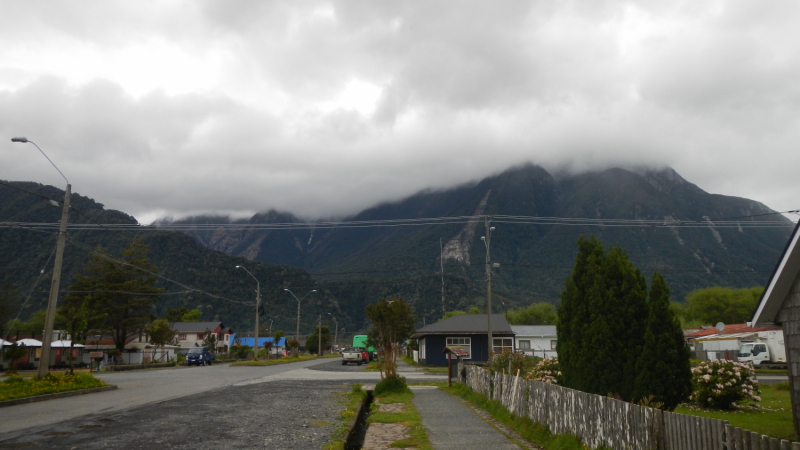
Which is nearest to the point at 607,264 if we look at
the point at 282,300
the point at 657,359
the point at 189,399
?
the point at 657,359

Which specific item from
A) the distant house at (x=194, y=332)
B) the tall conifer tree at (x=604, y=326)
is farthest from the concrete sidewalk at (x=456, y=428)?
the distant house at (x=194, y=332)

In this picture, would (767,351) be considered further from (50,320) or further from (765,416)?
(50,320)

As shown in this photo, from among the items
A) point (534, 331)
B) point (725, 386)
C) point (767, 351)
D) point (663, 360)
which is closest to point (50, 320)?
point (663, 360)

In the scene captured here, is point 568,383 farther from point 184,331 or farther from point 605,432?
point 184,331

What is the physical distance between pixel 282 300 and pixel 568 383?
134445 mm

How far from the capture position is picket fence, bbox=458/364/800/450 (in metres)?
6.20

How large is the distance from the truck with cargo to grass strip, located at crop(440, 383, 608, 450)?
31686 millimetres

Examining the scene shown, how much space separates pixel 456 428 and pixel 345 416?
3.33 metres

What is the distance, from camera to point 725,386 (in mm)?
16453

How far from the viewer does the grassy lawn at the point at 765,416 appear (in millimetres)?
12383

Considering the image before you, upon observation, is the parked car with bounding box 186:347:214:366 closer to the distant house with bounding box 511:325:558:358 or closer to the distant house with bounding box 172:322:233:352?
the distant house with bounding box 511:325:558:358

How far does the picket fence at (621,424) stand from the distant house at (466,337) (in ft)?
128

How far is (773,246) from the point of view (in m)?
158

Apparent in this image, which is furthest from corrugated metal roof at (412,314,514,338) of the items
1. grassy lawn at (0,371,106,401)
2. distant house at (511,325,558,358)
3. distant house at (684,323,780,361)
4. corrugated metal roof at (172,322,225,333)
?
corrugated metal roof at (172,322,225,333)
